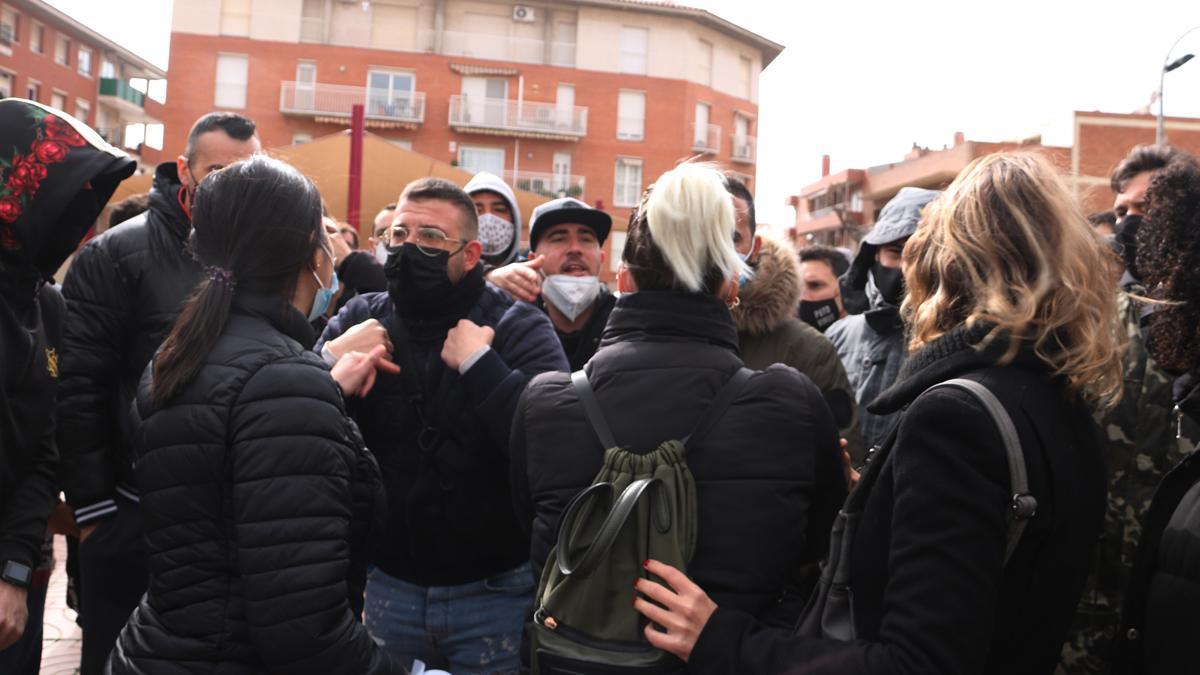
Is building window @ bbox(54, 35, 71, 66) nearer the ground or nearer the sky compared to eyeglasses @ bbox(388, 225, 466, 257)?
nearer the sky

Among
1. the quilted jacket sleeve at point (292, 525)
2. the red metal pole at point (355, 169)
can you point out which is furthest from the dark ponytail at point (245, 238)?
the red metal pole at point (355, 169)

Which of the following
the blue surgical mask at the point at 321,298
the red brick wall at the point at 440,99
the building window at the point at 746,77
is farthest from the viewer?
the building window at the point at 746,77

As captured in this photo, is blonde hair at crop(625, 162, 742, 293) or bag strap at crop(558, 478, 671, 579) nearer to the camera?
bag strap at crop(558, 478, 671, 579)

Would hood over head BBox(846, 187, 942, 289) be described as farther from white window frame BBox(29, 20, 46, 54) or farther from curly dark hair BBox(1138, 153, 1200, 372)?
white window frame BBox(29, 20, 46, 54)

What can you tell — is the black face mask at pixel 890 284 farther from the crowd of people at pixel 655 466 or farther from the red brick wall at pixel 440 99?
the red brick wall at pixel 440 99

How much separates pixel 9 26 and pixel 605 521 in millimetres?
50317

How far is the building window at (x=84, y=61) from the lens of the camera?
49.3 meters

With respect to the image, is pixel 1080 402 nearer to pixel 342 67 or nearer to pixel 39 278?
pixel 39 278

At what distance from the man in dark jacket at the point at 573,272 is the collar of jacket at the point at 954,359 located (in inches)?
81.9

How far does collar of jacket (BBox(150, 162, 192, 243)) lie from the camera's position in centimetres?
327

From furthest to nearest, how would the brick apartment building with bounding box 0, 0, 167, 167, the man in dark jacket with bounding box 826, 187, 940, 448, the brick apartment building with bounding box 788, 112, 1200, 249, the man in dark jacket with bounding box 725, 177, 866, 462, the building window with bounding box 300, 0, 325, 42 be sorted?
the brick apartment building with bounding box 0, 0, 167, 167 → the brick apartment building with bounding box 788, 112, 1200, 249 → the building window with bounding box 300, 0, 325, 42 → the man in dark jacket with bounding box 826, 187, 940, 448 → the man in dark jacket with bounding box 725, 177, 866, 462

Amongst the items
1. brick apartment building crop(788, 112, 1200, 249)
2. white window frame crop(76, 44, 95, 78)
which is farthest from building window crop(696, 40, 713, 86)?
white window frame crop(76, 44, 95, 78)

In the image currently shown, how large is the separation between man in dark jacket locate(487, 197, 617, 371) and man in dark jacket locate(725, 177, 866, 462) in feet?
1.95

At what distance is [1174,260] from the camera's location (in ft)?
7.36
